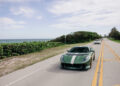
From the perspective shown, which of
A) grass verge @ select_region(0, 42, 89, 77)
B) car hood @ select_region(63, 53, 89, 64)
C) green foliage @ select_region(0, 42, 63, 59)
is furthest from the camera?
green foliage @ select_region(0, 42, 63, 59)

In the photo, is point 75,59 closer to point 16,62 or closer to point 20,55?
point 16,62

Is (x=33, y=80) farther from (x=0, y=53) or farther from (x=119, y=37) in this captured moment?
(x=119, y=37)

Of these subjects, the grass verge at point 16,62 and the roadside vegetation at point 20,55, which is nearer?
the grass verge at point 16,62

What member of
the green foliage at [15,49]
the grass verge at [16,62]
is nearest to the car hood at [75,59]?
the grass verge at [16,62]

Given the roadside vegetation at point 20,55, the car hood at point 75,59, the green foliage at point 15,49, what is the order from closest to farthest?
the car hood at point 75,59 < the roadside vegetation at point 20,55 < the green foliage at point 15,49

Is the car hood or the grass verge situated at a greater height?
the car hood

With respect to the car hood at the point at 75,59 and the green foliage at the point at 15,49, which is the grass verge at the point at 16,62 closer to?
the green foliage at the point at 15,49

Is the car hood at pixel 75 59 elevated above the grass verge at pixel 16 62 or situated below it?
above

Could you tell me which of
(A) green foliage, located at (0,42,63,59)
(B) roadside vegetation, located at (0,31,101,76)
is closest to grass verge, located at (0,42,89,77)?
(B) roadside vegetation, located at (0,31,101,76)

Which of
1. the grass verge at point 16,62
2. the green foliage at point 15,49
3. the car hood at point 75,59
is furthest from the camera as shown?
the green foliage at point 15,49

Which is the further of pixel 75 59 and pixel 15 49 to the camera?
pixel 15 49

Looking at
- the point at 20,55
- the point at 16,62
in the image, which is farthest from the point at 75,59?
the point at 20,55

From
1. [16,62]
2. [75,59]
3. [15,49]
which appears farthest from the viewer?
[15,49]

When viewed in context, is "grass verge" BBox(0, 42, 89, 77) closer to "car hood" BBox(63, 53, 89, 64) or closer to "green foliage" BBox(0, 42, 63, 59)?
"green foliage" BBox(0, 42, 63, 59)
